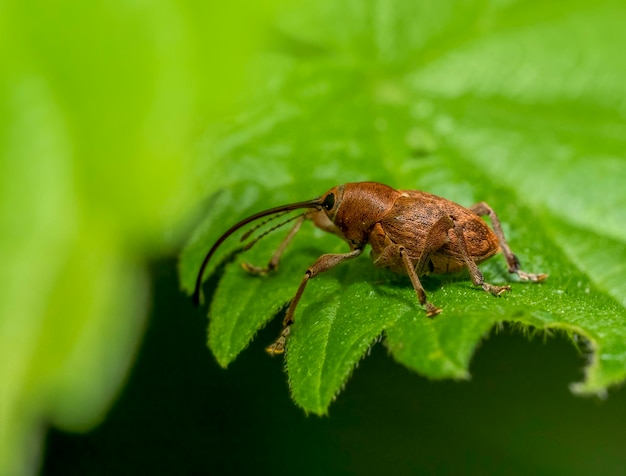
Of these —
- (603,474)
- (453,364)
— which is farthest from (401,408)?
(453,364)

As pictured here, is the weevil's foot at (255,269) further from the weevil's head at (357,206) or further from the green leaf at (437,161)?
the weevil's head at (357,206)

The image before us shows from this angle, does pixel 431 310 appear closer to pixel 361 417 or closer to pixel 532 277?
pixel 532 277

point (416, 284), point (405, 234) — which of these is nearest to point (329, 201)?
point (405, 234)

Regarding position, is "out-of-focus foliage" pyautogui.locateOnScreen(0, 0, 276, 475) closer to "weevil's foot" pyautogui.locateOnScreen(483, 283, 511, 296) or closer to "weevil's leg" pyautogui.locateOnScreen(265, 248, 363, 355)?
"weevil's leg" pyautogui.locateOnScreen(265, 248, 363, 355)

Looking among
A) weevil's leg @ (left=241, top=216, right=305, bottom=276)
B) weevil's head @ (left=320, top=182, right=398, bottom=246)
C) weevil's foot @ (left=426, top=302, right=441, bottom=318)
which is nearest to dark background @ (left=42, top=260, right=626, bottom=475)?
weevil's leg @ (left=241, top=216, right=305, bottom=276)

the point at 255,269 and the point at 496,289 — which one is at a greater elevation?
the point at 255,269

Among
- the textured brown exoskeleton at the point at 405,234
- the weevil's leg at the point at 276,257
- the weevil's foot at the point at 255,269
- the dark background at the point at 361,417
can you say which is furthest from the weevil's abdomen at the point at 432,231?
the dark background at the point at 361,417
